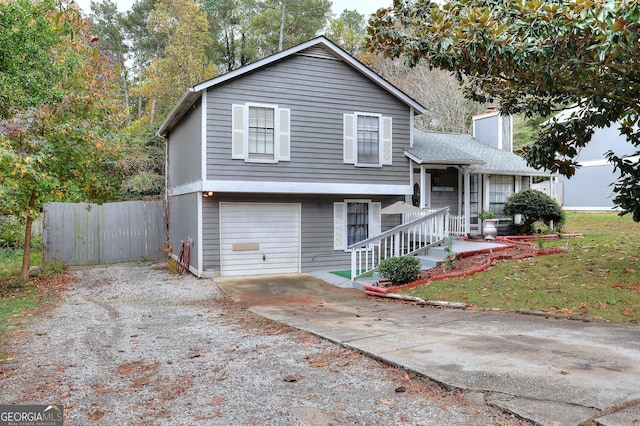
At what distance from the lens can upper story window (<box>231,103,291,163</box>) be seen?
11672 millimetres

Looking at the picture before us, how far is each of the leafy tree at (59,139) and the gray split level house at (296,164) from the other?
7.54 ft

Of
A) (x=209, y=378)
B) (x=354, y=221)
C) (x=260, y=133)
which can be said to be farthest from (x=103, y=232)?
(x=209, y=378)

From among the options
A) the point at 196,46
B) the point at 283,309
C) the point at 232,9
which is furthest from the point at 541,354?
the point at 232,9

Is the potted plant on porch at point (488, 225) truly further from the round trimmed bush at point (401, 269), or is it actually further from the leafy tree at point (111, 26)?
the leafy tree at point (111, 26)

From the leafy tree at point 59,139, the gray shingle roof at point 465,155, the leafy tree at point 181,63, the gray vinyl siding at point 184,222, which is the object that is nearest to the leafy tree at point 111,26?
the leafy tree at point 181,63

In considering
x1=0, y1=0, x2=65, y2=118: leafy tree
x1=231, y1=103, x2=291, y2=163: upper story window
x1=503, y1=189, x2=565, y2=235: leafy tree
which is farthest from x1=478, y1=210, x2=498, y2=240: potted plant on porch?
x1=0, y1=0, x2=65, y2=118: leafy tree

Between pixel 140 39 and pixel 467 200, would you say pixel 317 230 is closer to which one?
pixel 467 200

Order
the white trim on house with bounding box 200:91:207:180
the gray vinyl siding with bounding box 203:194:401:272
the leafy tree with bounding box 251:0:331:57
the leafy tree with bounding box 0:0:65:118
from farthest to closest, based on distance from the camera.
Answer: the leafy tree with bounding box 251:0:331:57
the gray vinyl siding with bounding box 203:194:401:272
the white trim on house with bounding box 200:91:207:180
the leafy tree with bounding box 0:0:65:118

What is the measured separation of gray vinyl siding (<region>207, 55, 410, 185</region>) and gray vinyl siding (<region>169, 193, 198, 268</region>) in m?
1.46

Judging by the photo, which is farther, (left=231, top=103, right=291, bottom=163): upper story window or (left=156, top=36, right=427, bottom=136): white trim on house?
(left=231, top=103, right=291, bottom=163): upper story window

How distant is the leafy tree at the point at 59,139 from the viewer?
9031 mm

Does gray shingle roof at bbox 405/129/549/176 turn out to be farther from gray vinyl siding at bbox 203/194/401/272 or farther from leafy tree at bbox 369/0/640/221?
leafy tree at bbox 369/0/640/221

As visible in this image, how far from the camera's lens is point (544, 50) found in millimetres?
6438

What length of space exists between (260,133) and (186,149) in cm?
286
